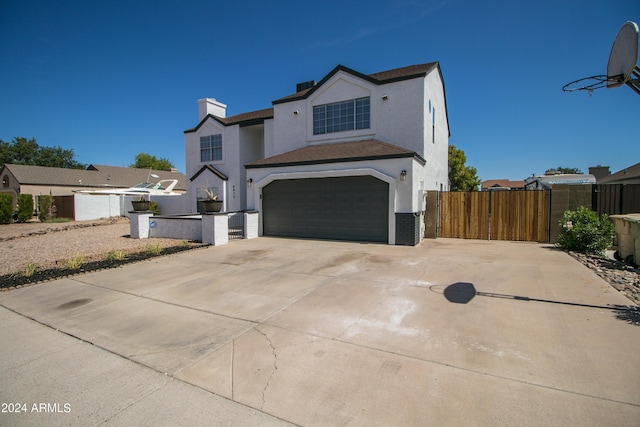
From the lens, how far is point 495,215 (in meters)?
12.9

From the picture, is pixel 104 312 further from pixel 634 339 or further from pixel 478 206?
pixel 478 206

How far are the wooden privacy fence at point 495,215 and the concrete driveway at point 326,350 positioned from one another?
5689mm

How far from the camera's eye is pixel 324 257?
970 centimetres

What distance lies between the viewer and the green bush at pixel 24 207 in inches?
906

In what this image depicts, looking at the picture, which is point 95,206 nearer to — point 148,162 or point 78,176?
point 78,176

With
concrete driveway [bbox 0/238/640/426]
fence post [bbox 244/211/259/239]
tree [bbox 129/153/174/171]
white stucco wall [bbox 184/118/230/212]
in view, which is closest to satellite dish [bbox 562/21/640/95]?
concrete driveway [bbox 0/238/640/426]

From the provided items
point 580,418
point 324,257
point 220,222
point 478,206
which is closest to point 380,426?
point 580,418

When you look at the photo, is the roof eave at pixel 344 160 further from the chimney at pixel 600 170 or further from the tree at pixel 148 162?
the tree at pixel 148 162

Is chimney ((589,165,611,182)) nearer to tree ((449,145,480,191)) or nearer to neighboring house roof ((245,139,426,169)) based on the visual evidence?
tree ((449,145,480,191))

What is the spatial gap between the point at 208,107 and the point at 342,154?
1387 cm

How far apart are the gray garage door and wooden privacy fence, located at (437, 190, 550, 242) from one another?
3.59m

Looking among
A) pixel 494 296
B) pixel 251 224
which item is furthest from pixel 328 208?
pixel 494 296

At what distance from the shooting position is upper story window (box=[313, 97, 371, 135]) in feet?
50.9

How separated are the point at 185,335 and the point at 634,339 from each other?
6.21 m
